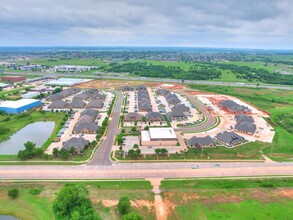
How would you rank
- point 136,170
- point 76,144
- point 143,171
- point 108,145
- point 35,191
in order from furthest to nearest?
point 108,145
point 76,144
point 136,170
point 143,171
point 35,191

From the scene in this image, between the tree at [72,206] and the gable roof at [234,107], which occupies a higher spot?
the tree at [72,206]

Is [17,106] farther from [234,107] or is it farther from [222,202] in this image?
[234,107]

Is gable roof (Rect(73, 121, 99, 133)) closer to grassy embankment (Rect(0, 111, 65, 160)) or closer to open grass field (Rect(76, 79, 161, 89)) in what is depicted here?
grassy embankment (Rect(0, 111, 65, 160))

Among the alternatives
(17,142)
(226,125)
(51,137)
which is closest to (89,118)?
(51,137)

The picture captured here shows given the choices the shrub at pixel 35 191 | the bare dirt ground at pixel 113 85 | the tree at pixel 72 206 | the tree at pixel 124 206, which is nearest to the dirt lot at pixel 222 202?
the tree at pixel 124 206

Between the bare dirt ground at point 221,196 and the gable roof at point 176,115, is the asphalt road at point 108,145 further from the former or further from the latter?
the gable roof at point 176,115

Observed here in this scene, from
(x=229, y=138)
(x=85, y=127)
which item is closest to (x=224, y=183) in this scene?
(x=229, y=138)
